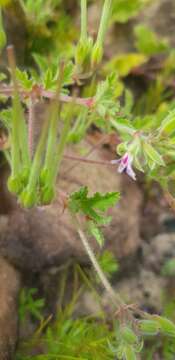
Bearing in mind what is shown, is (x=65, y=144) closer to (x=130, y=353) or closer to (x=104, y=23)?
(x=104, y=23)

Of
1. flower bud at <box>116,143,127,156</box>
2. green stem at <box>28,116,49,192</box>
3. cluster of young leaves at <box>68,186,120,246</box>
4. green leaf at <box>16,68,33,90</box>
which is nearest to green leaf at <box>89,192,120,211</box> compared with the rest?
cluster of young leaves at <box>68,186,120,246</box>

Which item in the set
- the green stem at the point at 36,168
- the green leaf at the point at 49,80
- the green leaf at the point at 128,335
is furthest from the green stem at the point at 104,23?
the green leaf at the point at 128,335

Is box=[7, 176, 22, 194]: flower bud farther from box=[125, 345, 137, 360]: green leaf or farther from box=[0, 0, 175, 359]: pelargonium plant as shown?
box=[125, 345, 137, 360]: green leaf

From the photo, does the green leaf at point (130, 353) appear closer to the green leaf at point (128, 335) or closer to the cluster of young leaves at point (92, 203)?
the green leaf at point (128, 335)

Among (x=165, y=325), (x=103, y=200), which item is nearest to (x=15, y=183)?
(x=103, y=200)

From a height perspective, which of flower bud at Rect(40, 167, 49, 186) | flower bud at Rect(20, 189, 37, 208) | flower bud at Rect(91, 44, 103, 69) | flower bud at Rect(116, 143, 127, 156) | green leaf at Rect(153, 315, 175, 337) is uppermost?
flower bud at Rect(91, 44, 103, 69)

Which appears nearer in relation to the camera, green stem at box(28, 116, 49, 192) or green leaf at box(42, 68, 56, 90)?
green stem at box(28, 116, 49, 192)

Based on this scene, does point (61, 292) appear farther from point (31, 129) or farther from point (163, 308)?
point (31, 129)

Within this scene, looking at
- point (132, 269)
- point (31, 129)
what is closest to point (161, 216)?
point (132, 269)
